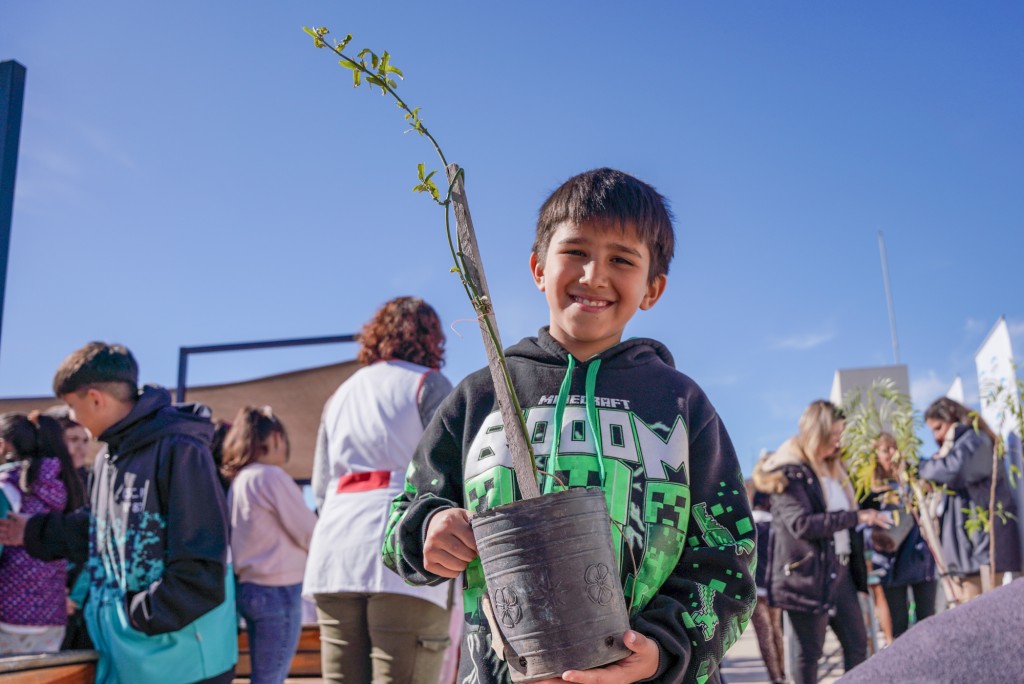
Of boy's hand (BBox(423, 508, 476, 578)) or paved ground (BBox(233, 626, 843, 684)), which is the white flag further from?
boy's hand (BBox(423, 508, 476, 578))

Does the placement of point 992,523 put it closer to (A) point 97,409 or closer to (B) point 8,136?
(A) point 97,409

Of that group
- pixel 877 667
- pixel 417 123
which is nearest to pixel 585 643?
pixel 877 667

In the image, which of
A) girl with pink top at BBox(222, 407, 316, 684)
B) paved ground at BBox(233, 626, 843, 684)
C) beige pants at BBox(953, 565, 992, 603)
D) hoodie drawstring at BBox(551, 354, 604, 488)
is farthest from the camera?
paved ground at BBox(233, 626, 843, 684)

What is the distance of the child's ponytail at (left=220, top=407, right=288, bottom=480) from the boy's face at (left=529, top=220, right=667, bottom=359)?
348 centimetres

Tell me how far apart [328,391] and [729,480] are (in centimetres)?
524

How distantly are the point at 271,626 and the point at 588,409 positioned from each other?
334 centimetres

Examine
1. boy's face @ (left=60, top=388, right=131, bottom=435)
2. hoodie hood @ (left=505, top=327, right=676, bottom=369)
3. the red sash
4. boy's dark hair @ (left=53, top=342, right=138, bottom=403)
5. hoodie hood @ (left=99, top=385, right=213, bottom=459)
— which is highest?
boy's dark hair @ (left=53, top=342, right=138, bottom=403)

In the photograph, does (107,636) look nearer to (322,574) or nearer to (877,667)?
(322,574)

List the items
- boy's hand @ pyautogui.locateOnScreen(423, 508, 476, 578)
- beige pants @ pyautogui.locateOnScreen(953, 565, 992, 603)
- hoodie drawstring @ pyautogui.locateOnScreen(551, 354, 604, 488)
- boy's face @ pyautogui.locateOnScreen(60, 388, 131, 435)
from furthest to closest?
beige pants @ pyautogui.locateOnScreen(953, 565, 992, 603)
boy's face @ pyautogui.locateOnScreen(60, 388, 131, 435)
hoodie drawstring @ pyautogui.locateOnScreen(551, 354, 604, 488)
boy's hand @ pyautogui.locateOnScreen(423, 508, 476, 578)

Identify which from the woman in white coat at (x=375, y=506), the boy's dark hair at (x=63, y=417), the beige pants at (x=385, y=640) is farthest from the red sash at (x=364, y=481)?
the boy's dark hair at (x=63, y=417)

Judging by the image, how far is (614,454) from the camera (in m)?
1.52

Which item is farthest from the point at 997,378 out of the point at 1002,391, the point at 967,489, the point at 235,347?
the point at 235,347

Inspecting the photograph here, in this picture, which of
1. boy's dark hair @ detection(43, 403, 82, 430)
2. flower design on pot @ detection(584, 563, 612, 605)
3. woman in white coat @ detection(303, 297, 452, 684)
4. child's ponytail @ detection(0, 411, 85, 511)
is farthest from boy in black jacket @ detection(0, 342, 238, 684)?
flower design on pot @ detection(584, 563, 612, 605)

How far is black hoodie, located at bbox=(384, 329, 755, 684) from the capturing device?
1.43 meters
